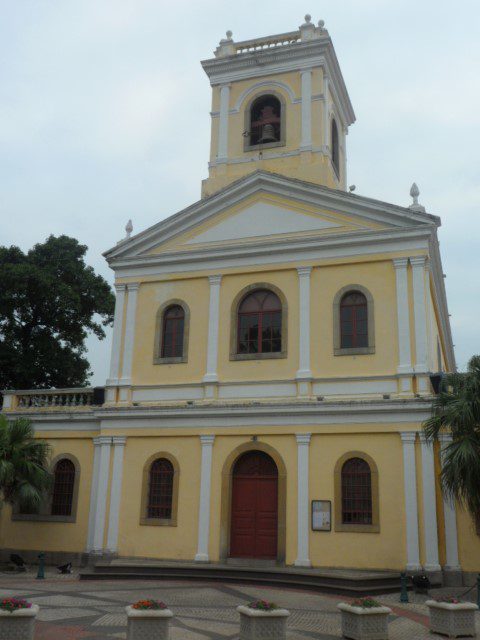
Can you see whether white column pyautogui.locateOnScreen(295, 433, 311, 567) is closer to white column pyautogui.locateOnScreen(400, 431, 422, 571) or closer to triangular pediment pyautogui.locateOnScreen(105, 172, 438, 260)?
white column pyautogui.locateOnScreen(400, 431, 422, 571)

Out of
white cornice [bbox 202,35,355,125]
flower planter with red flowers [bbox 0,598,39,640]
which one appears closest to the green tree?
white cornice [bbox 202,35,355,125]

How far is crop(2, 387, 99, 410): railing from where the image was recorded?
22.6 m

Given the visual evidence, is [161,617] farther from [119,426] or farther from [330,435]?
[119,426]

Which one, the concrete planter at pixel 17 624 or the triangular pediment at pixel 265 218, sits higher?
the triangular pediment at pixel 265 218

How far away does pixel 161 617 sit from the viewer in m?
10.3

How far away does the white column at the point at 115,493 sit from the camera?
2009cm

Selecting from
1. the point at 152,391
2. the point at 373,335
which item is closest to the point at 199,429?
the point at 152,391

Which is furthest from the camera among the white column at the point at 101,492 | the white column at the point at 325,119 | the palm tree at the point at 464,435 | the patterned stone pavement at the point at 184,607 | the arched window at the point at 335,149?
the arched window at the point at 335,149

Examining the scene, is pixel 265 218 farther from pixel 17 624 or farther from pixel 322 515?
pixel 17 624

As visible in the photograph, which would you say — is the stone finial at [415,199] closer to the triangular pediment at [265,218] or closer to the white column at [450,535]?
the triangular pediment at [265,218]

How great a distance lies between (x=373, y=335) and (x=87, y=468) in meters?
9.61

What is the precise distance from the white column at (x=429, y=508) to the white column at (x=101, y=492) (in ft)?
29.5

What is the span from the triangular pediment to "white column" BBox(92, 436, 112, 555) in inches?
234

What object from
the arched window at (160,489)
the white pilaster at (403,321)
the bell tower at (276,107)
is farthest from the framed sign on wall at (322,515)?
the bell tower at (276,107)
